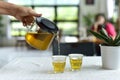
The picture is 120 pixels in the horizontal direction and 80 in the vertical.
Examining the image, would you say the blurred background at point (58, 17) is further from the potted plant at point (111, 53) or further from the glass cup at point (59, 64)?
the glass cup at point (59, 64)

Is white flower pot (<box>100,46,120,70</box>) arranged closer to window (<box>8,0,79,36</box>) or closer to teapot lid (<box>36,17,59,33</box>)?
teapot lid (<box>36,17,59,33</box>)

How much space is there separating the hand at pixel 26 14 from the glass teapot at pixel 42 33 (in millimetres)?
64

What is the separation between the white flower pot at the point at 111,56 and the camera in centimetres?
156

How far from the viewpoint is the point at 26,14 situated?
1.73 metres

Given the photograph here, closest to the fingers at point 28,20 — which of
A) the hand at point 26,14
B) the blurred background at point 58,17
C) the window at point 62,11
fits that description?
the hand at point 26,14

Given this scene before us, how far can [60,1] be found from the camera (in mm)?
9273

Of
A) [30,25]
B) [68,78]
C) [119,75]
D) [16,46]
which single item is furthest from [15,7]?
[16,46]

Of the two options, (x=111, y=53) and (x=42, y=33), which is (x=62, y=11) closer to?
(x=42, y=33)

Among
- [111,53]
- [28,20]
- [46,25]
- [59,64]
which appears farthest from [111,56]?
[28,20]

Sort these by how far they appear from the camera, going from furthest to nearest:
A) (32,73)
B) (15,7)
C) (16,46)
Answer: (16,46)
(15,7)
(32,73)

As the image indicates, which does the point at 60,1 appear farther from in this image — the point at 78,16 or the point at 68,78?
the point at 68,78

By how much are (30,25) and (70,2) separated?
7.62m

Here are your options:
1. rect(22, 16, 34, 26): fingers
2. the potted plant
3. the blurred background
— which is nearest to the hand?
rect(22, 16, 34, 26): fingers

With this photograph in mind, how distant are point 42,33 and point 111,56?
0.45m
